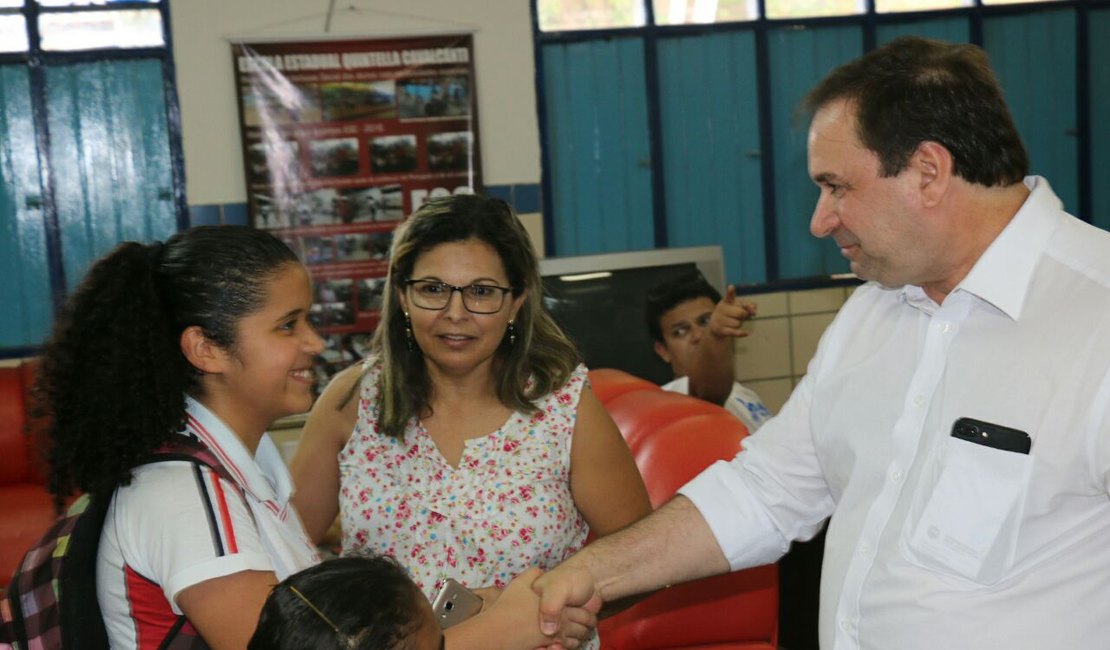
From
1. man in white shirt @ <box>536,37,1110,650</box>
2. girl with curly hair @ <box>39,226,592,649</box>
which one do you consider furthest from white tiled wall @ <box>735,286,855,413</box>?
girl with curly hair @ <box>39,226,592,649</box>

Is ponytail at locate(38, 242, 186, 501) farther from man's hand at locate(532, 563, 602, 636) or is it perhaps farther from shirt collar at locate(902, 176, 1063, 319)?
shirt collar at locate(902, 176, 1063, 319)

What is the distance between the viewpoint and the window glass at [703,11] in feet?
18.6

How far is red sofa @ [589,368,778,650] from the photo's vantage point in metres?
2.28

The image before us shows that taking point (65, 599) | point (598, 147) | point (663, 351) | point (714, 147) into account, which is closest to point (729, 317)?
point (663, 351)

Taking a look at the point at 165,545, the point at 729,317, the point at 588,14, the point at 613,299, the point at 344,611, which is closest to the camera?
the point at 344,611

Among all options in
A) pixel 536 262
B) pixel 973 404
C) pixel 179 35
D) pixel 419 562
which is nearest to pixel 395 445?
pixel 419 562

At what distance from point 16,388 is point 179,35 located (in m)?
1.86

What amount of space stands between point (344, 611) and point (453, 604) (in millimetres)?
606

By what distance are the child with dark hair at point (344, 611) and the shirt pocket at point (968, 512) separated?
719 millimetres

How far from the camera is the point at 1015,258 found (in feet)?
4.75

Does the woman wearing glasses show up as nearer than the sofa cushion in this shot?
Yes

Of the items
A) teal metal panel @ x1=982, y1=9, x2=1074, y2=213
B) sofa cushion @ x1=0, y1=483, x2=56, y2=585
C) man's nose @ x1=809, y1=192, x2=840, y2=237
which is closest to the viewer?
man's nose @ x1=809, y1=192, x2=840, y2=237

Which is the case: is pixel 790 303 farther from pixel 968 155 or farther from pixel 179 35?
pixel 968 155

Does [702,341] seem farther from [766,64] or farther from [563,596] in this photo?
[766,64]
